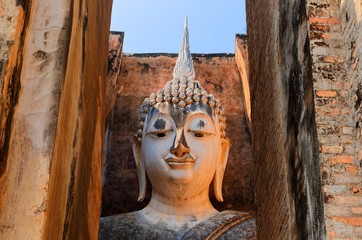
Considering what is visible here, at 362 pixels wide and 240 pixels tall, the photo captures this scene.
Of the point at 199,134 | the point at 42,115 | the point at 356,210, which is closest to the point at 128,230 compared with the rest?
the point at 199,134

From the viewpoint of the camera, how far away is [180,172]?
355 inches

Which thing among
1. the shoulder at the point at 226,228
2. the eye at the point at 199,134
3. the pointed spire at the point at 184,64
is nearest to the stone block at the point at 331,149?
the shoulder at the point at 226,228

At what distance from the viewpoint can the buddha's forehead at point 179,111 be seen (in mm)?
9195

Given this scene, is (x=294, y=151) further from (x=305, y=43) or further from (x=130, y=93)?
(x=130, y=93)

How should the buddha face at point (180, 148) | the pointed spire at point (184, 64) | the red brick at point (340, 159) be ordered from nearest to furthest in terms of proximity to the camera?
the red brick at point (340, 159), the buddha face at point (180, 148), the pointed spire at point (184, 64)

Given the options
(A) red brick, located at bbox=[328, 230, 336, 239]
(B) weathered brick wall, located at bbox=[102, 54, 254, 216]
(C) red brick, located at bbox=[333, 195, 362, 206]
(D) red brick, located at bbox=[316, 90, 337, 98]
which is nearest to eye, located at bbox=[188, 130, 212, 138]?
(B) weathered brick wall, located at bbox=[102, 54, 254, 216]

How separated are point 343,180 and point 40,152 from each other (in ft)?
5.60

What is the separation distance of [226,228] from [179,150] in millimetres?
1057

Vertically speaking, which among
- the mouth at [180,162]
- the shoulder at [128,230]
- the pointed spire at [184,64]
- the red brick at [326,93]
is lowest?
the shoulder at [128,230]

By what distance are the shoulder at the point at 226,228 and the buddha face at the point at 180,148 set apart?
1.58 ft

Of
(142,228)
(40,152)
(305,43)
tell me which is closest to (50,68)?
(40,152)

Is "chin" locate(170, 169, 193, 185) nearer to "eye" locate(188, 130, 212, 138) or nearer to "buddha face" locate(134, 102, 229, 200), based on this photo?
"buddha face" locate(134, 102, 229, 200)

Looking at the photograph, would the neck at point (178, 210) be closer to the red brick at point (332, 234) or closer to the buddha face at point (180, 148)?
the buddha face at point (180, 148)

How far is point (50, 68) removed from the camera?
4.56 metres
